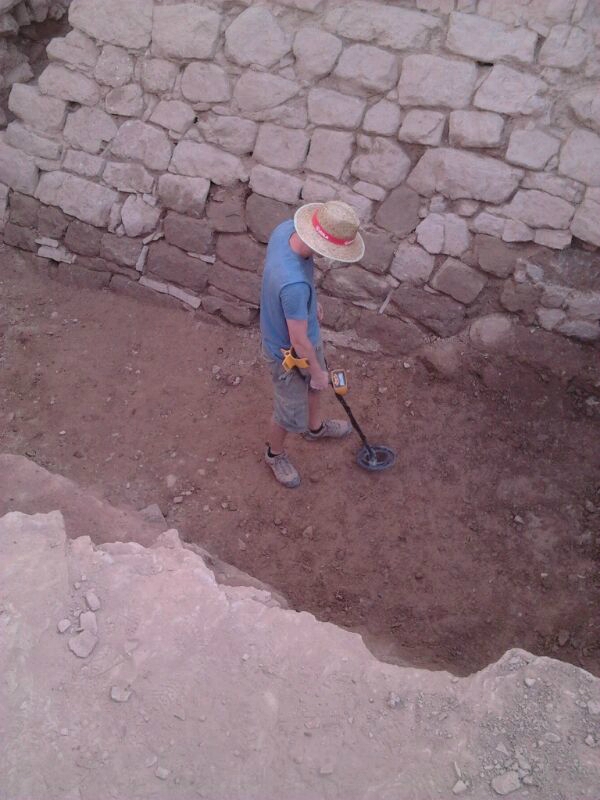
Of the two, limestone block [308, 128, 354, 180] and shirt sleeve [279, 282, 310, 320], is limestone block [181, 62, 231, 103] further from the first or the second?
shirt sleeve [279, 282, 310, 320]

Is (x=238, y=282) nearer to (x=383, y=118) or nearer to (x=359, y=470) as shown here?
(x=383, y=118)

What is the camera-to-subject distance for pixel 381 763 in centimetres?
235

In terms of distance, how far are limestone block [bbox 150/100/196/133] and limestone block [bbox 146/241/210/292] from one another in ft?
2.80

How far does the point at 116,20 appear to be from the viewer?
4844 millimetres

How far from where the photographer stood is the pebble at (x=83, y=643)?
2.54 metres

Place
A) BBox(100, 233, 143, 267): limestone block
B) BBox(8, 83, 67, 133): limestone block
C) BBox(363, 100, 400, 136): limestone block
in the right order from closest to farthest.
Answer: BBox(363, 100, 400, 136): limestone block < BBox(8, 83, 67, 133): limestone block < BBox(100, 233, 143, 267): limestone block

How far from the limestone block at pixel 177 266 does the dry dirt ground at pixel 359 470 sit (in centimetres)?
26

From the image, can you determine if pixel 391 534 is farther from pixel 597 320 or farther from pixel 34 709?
pixel 34 709

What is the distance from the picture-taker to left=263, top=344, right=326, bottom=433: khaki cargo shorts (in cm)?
394

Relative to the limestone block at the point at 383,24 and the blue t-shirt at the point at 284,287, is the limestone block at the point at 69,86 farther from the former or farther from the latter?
the blue t-shirt at the point at 284,287

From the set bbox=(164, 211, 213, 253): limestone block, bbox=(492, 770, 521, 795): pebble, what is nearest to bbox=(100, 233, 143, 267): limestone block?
bbox=(164, 211, 213, 253): limestone block

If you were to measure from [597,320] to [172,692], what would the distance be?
3.53 meters

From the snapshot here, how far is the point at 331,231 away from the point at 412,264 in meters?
1.50

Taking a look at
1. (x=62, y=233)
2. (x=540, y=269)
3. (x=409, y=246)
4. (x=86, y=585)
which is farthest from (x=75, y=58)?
(x=86, y=585)
